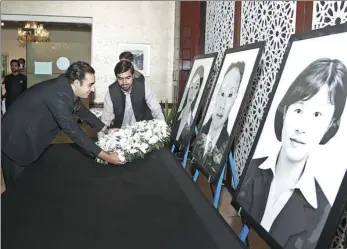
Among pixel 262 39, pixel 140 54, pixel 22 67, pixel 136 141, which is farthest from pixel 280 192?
pixel 22 67

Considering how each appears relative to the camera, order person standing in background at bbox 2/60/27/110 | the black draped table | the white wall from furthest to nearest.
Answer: person standing in background at bbox 2/60/27/110, the white wall, the black draped table

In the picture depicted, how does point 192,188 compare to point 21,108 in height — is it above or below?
below

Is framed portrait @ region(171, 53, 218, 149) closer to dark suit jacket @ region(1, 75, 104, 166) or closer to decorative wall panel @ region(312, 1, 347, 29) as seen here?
dark suit jacket @ region(1, 75, 104, 166)

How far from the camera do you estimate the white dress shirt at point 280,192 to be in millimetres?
1288

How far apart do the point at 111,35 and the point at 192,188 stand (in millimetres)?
5253

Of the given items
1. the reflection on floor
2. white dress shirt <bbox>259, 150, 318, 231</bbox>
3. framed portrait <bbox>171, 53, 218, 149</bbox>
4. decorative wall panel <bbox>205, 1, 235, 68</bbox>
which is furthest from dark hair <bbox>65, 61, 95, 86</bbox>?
decorative wall panel <bbox>205, 1, 235, 68</bbox>

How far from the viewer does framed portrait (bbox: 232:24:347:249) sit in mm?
1209

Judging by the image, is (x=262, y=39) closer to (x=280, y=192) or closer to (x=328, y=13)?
(x=328, y=13)

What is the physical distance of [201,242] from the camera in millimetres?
1317

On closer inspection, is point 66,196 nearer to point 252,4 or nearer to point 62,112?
point 62,112

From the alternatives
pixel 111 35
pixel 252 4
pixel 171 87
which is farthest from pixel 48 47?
pixel 252 4

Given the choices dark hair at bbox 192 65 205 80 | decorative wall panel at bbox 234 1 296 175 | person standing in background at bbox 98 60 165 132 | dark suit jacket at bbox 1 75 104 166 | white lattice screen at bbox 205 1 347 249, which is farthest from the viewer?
→ person standing in background at bbox 98 60 165 132

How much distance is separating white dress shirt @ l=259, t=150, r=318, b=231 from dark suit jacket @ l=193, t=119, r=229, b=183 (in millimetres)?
593

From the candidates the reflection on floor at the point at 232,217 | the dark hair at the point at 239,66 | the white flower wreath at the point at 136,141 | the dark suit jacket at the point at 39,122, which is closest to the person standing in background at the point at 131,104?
the reflection on floor at the point at 232,217
